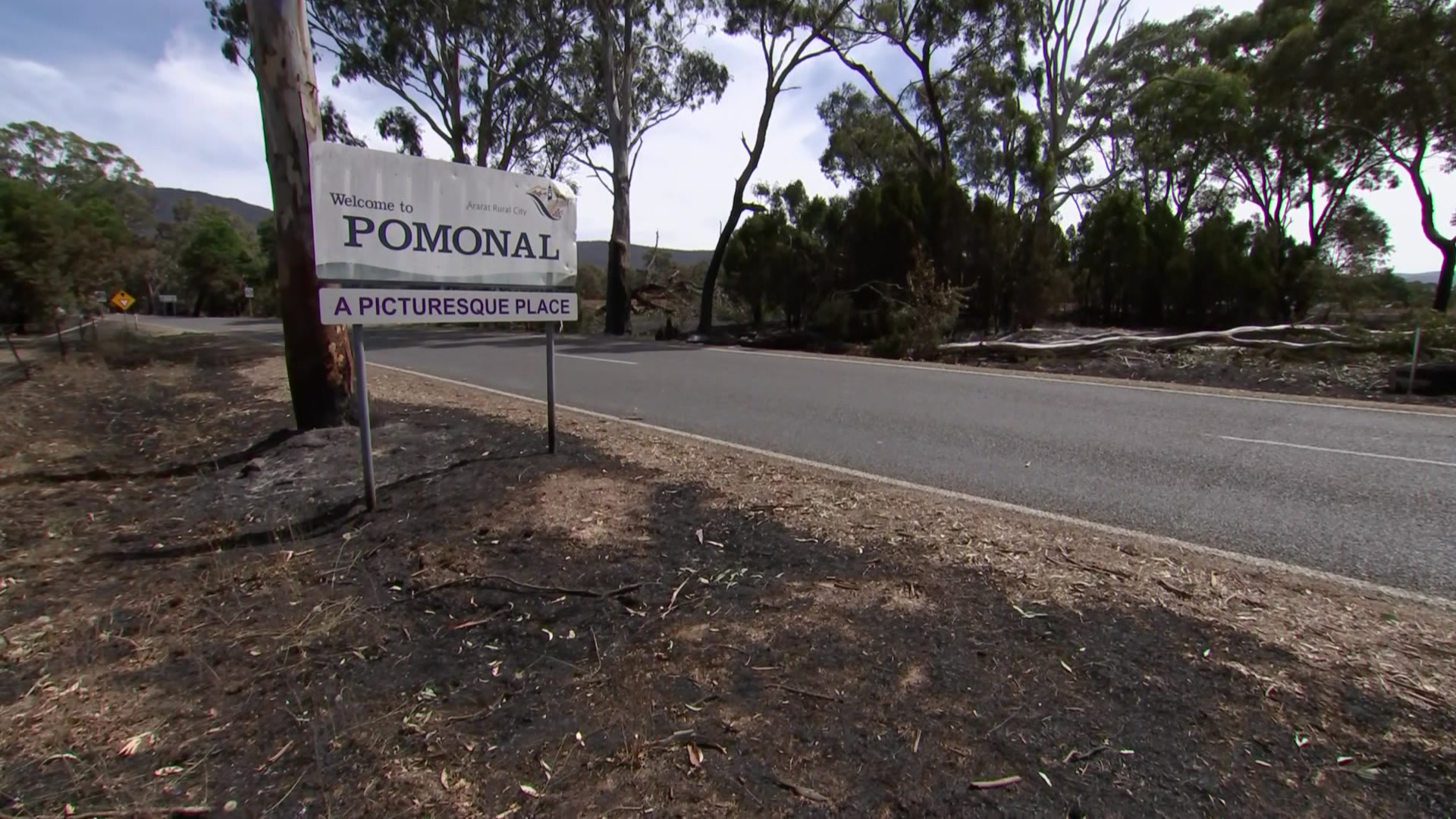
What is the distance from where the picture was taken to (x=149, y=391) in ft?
36.2

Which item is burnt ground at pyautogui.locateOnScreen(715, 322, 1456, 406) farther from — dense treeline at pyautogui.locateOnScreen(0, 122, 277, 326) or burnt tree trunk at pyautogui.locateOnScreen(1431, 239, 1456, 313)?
dense treeline at pyautogui.locateOnScreen(0, 122, 277, 326)

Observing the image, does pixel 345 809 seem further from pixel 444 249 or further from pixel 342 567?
pixel 444 249

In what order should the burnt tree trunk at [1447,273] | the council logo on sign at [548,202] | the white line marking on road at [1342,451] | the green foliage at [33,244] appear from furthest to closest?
the burnt tree trunk at [1447,273] < the green foliage at [33,244] < the white line marking on road at [1342,451] < the council logo on sign at [548,202]

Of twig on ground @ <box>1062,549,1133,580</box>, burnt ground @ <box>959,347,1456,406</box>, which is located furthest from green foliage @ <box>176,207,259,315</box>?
twig on ground @ <box>1062,549,1133,580</box>

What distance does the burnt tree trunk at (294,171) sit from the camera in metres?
5.98

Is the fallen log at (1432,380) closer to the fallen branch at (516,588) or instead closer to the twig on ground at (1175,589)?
the twig on ground at (1175,589)

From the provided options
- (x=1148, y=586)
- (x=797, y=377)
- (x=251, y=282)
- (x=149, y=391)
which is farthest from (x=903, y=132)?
(x=251, y=282)

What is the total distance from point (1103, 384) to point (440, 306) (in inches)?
390

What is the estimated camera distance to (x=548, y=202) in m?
5.64

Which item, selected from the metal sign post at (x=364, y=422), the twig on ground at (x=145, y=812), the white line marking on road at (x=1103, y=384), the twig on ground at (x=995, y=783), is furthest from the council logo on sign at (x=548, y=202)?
the white line marking on road at (x=1103, y=384)

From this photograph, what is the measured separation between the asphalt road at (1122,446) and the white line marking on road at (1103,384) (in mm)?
110

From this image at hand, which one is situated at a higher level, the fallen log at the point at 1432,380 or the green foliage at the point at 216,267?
the green foliage at the point at 216,267

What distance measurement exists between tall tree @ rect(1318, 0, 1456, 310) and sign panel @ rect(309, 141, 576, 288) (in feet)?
92.1

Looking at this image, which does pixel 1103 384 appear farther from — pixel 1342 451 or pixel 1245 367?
pixel 1342 451
